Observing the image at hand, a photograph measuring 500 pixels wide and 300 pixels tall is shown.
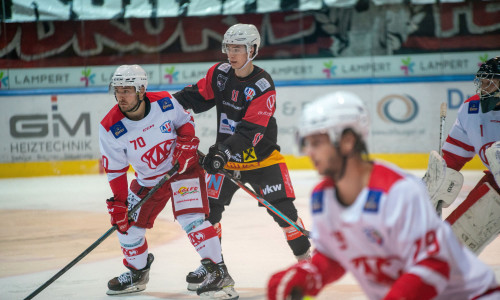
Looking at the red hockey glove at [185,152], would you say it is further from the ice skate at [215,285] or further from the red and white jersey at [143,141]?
the ice skate at [215,285]

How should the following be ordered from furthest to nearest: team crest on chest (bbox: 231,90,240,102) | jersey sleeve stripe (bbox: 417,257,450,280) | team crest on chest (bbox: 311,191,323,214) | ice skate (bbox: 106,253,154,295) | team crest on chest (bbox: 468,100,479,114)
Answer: team crest on chest (bbox: 231,90,240,102), ice skate (bbox: 106,253,154,295), team crest on chest (bbox: 468,100,479,114), team crest on chest (bbox: 311,191,323,214), jersey sleeve stripe (bbox: 417,257,450,280)

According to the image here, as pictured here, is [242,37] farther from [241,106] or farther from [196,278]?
[196,278]

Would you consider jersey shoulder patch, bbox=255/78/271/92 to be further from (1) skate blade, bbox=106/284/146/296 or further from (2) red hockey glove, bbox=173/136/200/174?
(1) skate blade, bbox=106/284/146/296

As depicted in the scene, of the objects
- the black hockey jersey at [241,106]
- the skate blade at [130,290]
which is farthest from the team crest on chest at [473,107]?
the skate blade at [130,290]

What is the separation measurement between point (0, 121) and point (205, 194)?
598 centimetres

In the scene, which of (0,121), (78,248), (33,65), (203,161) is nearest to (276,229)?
(78,248)

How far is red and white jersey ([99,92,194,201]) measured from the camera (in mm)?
3594

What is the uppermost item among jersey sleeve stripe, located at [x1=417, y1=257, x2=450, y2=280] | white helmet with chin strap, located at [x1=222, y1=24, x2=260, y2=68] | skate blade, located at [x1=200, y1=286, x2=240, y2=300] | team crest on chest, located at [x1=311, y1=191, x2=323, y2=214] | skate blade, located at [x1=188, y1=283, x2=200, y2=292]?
white helmet with chin strap, located at [x1=222, y1=24, x2=260, y2=68]

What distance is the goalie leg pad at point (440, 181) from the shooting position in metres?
3.33

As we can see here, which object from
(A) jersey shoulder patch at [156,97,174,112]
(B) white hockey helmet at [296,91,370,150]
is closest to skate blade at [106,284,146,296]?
(A) jersey shoulder patch at [156,97,174,112]

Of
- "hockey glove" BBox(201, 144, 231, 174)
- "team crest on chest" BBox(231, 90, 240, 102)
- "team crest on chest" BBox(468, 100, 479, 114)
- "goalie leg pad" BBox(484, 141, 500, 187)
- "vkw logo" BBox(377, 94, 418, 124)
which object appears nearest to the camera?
"goalie leg pad" BBox(484, 141, 500, 187)

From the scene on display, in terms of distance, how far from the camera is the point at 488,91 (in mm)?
3344

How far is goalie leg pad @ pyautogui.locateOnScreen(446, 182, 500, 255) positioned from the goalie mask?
0.38m

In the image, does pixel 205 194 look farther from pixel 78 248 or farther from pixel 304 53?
pixel 304 53
